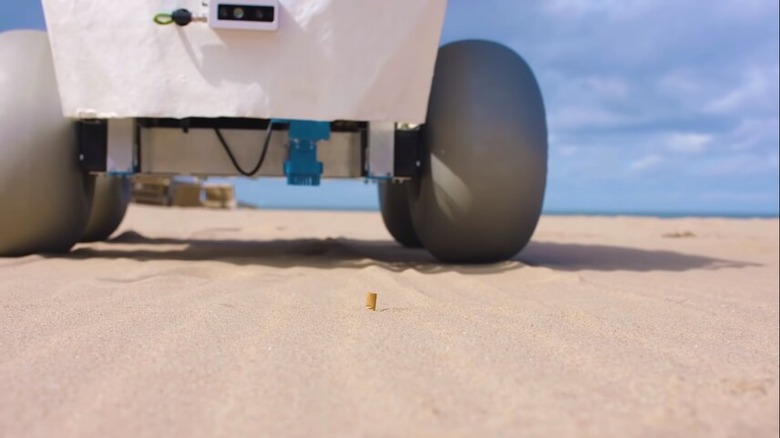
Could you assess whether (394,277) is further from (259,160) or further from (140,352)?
(140,352)

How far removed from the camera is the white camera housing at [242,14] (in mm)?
2785

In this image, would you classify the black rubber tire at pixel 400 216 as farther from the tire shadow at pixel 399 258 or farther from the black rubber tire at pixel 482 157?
the black rubber tire at pixel 482 157

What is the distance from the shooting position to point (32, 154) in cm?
308

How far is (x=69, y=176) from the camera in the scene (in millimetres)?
3236

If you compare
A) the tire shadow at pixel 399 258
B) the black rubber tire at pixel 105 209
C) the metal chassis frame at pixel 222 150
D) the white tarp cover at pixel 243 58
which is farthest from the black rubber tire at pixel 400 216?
the white tarp cover at pixel 243 58

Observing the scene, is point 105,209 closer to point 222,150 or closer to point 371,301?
point 222,150

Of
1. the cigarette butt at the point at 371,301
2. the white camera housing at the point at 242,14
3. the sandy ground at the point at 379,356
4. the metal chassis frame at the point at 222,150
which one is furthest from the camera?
the metal chassis frame at the point at 222,150

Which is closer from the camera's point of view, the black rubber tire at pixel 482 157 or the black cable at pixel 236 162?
the black rubber tire at pixel 482 157

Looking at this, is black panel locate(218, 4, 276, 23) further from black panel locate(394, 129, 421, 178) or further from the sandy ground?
the sandy ground

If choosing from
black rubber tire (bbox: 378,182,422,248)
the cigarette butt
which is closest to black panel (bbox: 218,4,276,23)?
the cigarette butt

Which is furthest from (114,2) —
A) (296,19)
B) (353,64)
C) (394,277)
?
(394,277)

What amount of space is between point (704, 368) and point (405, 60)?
6.60 feet

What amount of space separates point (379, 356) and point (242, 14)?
194 cm

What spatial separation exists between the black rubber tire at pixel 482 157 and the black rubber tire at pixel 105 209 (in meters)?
2.58
